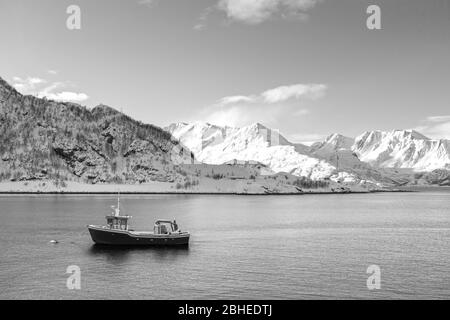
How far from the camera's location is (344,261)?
250 feet

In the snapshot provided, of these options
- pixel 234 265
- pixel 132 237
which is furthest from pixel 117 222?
pixel 234 265

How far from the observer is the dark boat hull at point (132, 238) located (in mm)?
88688

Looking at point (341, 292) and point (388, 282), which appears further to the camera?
point (388, 282)

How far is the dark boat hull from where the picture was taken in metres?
88.7

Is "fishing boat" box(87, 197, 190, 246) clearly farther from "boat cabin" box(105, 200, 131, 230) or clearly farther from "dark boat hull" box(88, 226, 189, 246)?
"boat cabin" box(105, 200, 131, 230)

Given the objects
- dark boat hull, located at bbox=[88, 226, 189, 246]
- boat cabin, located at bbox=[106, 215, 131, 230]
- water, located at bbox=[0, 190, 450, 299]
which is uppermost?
boat cabin, located at bbox=[106, 215, 131, 230]

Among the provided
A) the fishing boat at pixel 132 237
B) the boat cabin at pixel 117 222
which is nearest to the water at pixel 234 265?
the fishing boat at pixel 132 237

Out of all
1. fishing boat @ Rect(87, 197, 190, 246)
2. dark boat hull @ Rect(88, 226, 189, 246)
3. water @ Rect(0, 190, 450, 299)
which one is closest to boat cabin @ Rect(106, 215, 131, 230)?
fishing boat @ Rect(87, 197, 190, 246)
